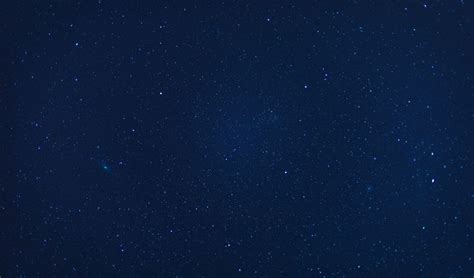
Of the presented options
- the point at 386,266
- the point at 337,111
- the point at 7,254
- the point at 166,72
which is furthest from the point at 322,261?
the point at 7,254


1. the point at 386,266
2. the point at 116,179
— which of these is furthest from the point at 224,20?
the point at 386,266

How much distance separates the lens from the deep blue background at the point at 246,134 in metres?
0.58

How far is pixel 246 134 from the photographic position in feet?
1.96

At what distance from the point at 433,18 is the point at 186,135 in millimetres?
317

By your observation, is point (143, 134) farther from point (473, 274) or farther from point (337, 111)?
point (473, 274)

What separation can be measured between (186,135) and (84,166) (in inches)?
5.2

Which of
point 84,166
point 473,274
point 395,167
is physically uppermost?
point 84,166

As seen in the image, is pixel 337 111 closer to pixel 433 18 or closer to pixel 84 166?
pixel 433 18

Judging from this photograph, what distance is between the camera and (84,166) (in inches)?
24.4

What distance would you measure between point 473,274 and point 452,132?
172mm

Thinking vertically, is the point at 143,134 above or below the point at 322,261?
above

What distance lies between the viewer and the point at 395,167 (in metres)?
0.59

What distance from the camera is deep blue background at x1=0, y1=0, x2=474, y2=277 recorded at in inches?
23.0

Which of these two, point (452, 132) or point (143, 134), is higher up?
point (143, 134)
